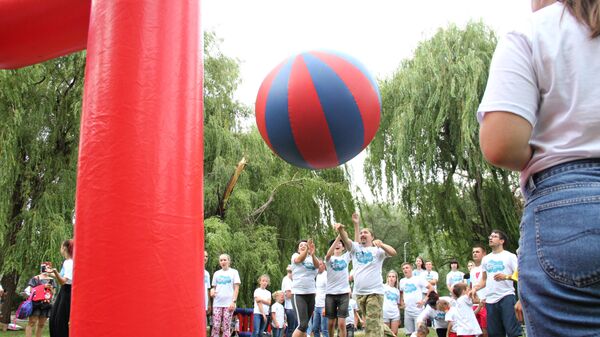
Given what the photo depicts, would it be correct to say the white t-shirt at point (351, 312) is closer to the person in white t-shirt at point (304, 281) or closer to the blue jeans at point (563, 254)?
the person in white t-shirt at point (304, 281)

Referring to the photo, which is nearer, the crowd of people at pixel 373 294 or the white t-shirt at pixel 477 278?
the crowd of people at pixel 373 294

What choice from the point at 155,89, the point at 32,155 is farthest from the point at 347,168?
the point at 155,89

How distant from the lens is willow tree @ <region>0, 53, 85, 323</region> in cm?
1210

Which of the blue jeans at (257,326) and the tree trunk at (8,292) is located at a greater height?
the tree trunk at (8,292)

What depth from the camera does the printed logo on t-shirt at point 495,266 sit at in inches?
296

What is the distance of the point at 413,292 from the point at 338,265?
372 centimetres

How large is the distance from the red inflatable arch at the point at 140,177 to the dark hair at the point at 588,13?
2061mm

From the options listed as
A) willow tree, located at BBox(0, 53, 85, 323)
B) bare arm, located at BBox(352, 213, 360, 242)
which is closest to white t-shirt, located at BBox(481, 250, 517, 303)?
bare arm, located at BBox(352, 213, 360, 242)

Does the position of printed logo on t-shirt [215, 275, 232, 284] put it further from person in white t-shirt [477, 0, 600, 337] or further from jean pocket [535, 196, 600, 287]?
jean pocket [535, 196, 600, 287]

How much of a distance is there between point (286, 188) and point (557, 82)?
15975mm

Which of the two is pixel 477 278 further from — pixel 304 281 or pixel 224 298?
pixel 224 298

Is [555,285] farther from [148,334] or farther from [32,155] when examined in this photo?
[32,155]

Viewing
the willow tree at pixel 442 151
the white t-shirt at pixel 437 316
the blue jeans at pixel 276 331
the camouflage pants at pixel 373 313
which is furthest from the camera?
the willow tree at pixel 442 151

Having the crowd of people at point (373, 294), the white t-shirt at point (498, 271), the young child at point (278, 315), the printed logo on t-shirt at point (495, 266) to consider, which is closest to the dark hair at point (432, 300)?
the crowd of people at point (373, 294)
